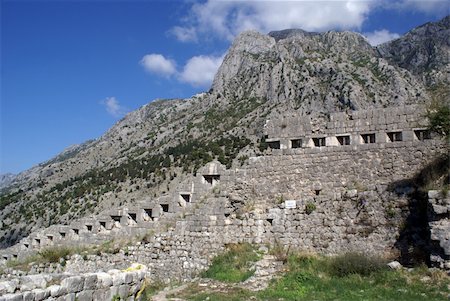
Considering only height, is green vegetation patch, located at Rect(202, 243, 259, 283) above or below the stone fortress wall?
below

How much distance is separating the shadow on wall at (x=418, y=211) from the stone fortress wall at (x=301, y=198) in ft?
0.69

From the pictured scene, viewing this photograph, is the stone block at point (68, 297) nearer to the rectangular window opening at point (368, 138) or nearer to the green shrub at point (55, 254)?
the rectangular window opening at point (368, 138)

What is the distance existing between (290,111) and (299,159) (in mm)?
54275

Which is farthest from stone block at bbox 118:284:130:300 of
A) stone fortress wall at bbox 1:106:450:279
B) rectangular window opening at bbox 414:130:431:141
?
rectangular window opening at bbox 414:130:431:141

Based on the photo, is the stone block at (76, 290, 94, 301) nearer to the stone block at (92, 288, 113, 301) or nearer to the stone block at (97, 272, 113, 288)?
the stone block at (92, 288, 113, 301)

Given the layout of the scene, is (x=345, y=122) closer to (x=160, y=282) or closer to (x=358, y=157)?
(x=358, y=157)

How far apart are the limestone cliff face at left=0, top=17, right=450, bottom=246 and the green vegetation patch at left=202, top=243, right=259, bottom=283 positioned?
43514mm

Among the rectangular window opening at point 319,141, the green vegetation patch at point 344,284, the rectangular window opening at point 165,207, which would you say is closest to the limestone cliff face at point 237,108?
the rectangular window opening at point 165,207

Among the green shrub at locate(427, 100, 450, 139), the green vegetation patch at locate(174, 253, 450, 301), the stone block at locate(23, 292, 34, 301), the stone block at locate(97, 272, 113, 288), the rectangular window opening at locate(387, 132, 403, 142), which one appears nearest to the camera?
the stone block at locate(23, 292, 34, 301)

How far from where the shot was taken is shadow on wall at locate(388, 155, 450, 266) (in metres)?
11.9

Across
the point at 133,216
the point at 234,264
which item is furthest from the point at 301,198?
the point at 133,216

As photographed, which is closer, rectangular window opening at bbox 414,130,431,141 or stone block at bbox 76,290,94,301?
stone block at bbox 76,290,94,301

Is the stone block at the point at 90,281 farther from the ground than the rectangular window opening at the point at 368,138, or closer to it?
closer to it

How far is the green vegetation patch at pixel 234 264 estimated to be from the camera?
43.1ft
